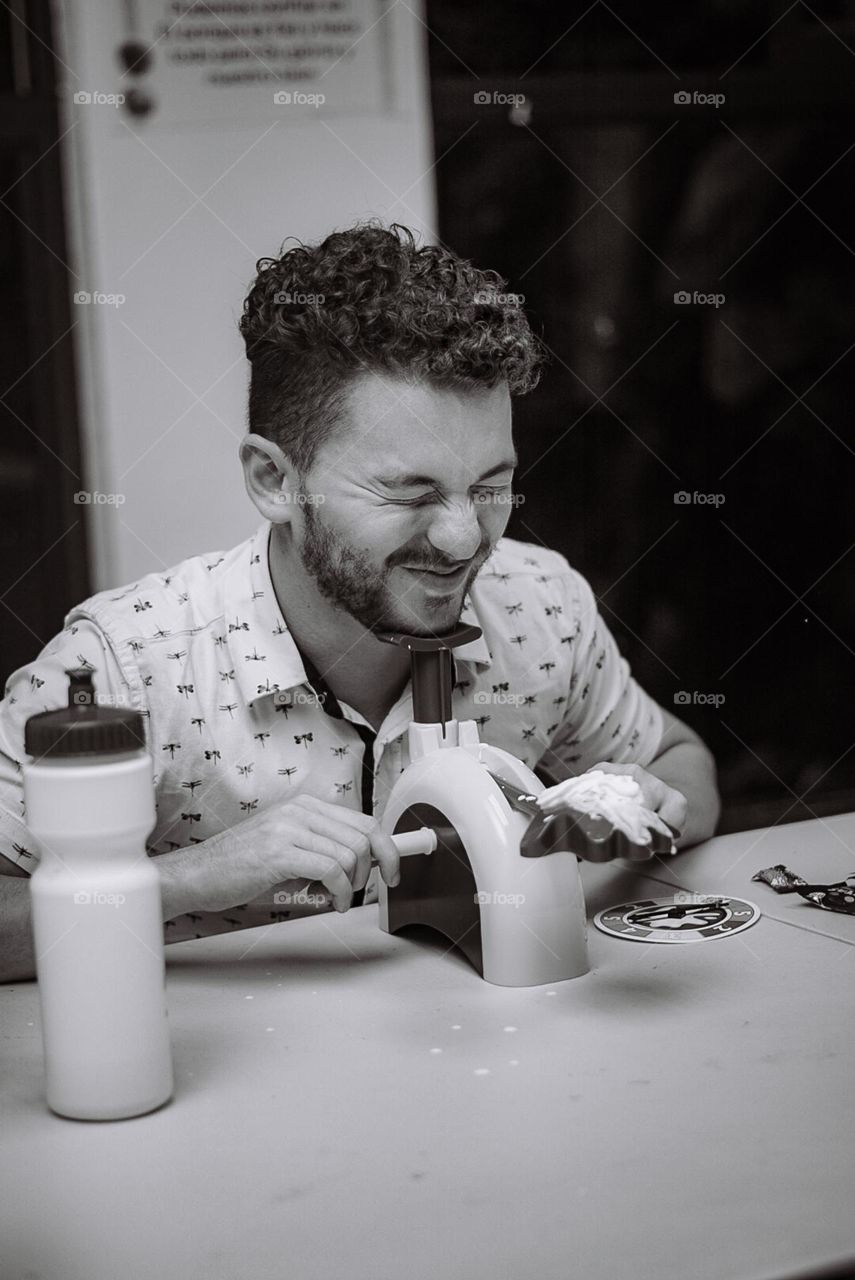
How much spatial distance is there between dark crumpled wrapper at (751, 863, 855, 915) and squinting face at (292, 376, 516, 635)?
0.41 metres

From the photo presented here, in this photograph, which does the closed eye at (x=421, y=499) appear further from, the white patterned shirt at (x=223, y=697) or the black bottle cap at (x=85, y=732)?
the black bottle cap at (x=85, y=732)

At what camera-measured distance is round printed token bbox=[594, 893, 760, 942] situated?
3.86ft

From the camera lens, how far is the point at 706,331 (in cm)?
263

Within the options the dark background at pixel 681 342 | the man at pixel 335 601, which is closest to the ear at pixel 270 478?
the man at pixel 335 601

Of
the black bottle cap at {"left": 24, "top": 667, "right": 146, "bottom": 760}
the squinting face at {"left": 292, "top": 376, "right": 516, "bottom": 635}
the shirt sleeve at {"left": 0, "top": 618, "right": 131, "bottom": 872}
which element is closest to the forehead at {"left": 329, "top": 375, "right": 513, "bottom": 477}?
the squinting face at {"left": 292, "top": 376, "right": 516, "bottom": 635}

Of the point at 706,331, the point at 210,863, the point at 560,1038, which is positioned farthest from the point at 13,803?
the point at 706,331

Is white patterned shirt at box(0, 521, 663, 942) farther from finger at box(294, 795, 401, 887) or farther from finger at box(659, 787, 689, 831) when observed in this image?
finger at box(659, 787, 689, 831)

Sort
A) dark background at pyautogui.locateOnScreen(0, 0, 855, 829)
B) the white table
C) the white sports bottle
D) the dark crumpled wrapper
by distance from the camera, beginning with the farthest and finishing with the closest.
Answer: dark background at pyautogui.locateOnScreen(0, 0, 855, 829) < the dark crumpled wrapper < the white sports bottle < the white table

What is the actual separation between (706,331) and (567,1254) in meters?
2.20

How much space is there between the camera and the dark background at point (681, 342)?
2.39m


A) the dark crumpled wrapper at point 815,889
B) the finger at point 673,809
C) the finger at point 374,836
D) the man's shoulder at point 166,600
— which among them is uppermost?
the man's shoulder at point 166,600

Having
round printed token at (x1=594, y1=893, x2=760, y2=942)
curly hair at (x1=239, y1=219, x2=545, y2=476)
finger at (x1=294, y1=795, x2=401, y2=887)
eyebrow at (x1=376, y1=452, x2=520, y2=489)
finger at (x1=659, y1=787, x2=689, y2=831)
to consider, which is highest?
curly hair at (x1=239, y1=219, x2=545, y2=476)

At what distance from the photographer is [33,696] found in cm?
134

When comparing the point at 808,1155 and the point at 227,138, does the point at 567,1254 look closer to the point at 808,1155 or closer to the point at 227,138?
the point at 808,1155
